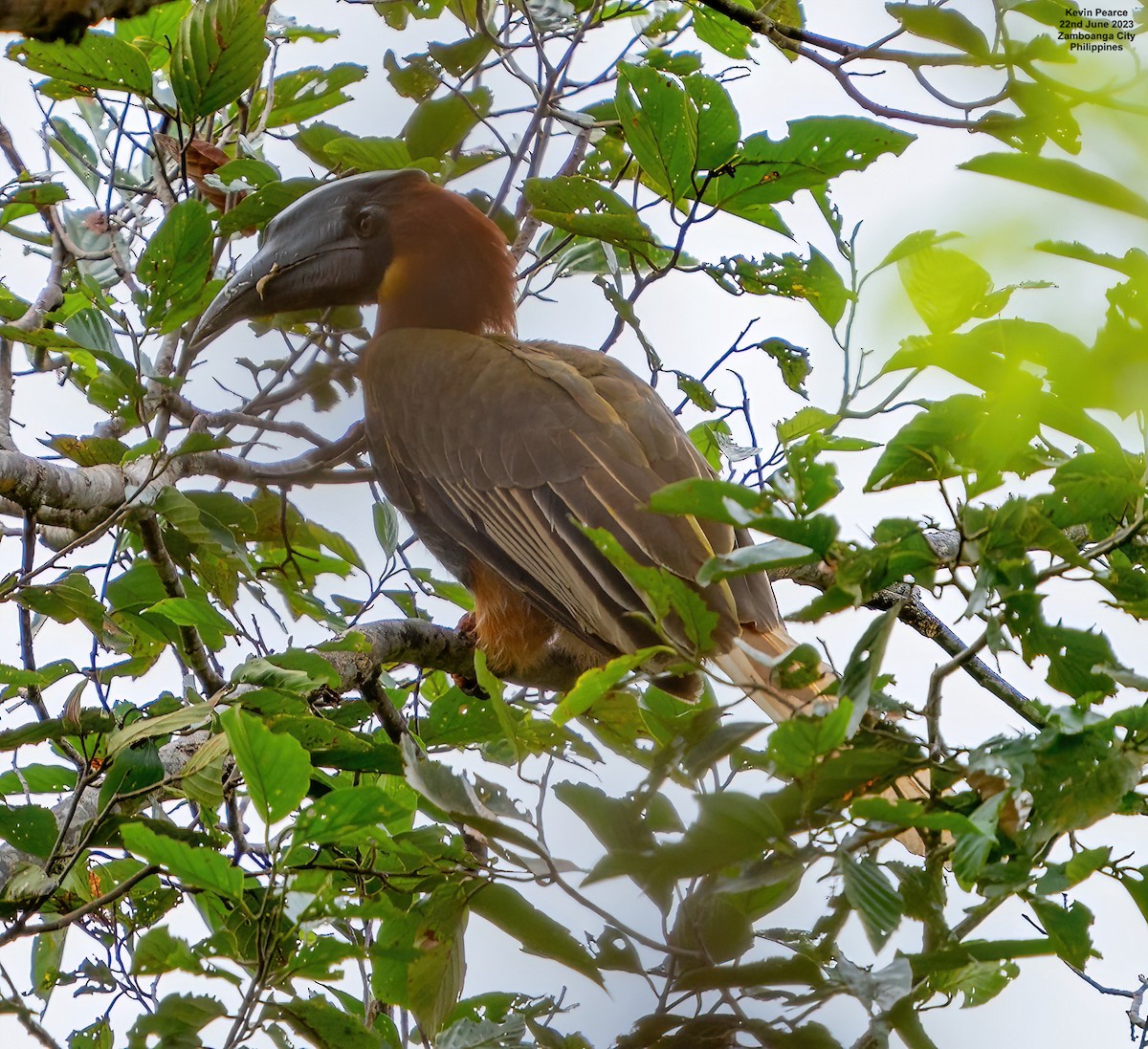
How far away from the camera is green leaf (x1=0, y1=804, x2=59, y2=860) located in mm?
1825

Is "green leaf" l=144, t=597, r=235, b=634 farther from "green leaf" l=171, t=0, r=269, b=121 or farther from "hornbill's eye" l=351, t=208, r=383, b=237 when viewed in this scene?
"hornbill's eye" l=351, t=208, r=383, b=237

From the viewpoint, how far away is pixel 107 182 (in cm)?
319

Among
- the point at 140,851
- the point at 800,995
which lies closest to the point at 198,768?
the point at 140,851

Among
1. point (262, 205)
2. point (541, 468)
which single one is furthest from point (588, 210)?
point (262, 205)

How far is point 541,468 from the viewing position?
281cm

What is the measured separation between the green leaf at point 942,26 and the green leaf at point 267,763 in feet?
3.56

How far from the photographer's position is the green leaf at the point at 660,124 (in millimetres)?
2031

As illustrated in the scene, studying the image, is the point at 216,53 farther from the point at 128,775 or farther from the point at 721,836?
the point at 721,836

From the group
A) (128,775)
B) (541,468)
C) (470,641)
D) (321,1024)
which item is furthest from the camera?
(470,641)

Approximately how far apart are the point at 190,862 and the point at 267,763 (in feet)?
0.52

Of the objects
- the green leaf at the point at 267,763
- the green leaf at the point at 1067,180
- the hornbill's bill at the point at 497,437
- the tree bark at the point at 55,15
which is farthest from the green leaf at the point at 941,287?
the hornbill's bill at the point at 497,437

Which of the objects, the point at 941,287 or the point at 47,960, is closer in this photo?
the point at 941,287

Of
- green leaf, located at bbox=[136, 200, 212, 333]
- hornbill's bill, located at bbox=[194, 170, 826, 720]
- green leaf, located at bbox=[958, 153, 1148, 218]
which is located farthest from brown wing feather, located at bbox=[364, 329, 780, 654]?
green leaf, located at bbox=[958, 153, 1148, 218]

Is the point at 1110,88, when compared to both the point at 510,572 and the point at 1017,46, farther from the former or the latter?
the point at 510,572
